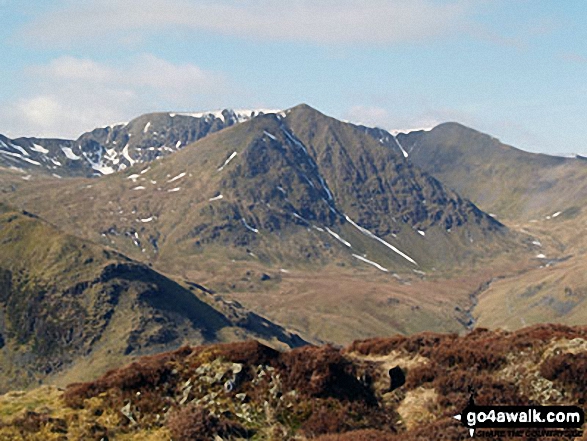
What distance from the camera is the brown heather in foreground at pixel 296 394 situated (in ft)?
111

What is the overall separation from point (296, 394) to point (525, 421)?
12.0 metres

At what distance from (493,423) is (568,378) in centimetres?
729

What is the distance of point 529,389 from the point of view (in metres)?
37.6

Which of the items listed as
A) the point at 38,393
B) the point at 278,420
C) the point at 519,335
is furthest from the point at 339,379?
the point at 38,393

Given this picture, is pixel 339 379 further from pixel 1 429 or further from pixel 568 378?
pixel 1 429

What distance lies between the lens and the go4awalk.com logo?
31.6 m

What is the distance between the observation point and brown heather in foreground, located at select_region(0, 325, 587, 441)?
33.9 m

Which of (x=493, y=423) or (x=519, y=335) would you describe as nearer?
(x=493, y=423)

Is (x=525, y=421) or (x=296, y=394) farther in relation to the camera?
(x=296, y=394)

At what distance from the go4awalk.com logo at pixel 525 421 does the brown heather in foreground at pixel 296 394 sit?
3.05ft

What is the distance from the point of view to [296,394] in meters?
38.2

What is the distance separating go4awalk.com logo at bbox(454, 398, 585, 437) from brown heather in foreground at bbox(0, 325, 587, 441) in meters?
0.93

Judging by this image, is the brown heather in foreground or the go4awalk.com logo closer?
the go4awalk.com logo

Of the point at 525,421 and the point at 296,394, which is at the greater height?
the point at 296,394
